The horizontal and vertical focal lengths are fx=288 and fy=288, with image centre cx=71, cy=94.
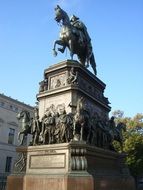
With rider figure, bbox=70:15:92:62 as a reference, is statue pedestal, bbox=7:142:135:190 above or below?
below

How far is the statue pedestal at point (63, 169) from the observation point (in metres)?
12.3

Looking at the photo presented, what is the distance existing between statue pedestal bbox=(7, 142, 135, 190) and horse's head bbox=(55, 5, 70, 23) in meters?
8.14

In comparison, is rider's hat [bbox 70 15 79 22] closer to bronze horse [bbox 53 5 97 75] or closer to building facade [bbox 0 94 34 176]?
bronze horse [bbox 53 5 97 75]

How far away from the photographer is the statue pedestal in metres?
12.3

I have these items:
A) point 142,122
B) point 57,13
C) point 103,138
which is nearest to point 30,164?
point 103,138

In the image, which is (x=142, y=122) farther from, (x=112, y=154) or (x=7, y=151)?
(x=112, y=154)

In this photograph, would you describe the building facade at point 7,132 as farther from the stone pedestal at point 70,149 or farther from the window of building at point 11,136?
the stone pedestal at point 70,149

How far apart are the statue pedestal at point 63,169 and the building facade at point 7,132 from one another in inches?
1327

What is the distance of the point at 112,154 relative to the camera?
53.2 ft

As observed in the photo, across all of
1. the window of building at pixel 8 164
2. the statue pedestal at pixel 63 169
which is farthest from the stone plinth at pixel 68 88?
the window of building at pixel 8 164

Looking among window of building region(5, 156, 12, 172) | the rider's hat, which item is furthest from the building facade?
the rider's hat

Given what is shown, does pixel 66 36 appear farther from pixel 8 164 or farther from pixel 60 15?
pixel 8 164

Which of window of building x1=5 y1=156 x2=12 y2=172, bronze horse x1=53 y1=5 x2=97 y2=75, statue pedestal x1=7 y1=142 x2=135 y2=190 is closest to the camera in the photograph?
statue pedestal x1=7 y1=142 x2=135 y2=190

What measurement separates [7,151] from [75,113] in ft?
121
